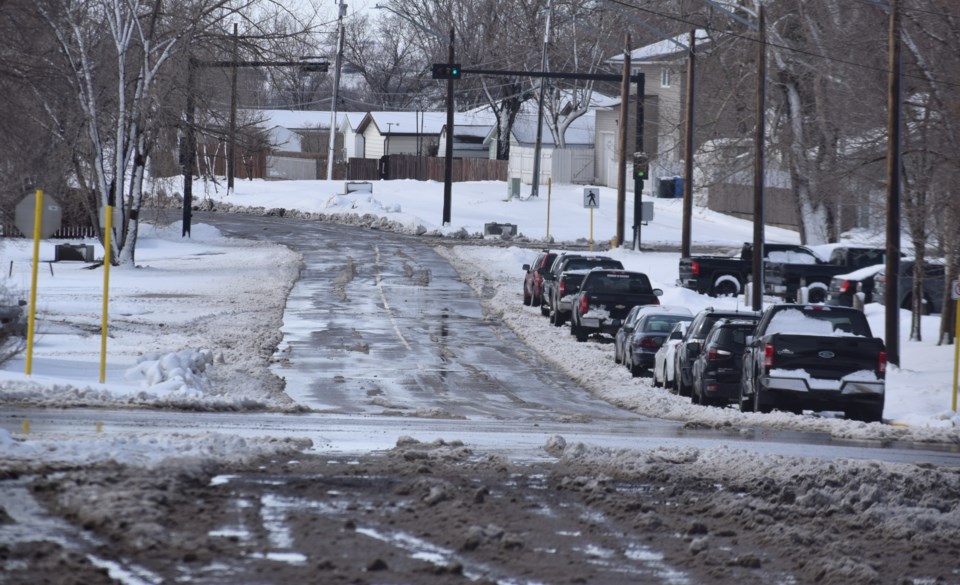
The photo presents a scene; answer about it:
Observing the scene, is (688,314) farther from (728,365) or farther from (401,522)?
(401,522)

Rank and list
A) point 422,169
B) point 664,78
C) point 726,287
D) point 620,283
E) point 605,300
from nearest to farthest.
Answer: point 605,300, point 620,283, point 726,287, point 664,78, point 422,169

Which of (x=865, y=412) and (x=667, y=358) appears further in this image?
(x=667, y=358)

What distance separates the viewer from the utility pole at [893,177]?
2409 centimetres

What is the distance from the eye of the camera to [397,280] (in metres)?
43.6

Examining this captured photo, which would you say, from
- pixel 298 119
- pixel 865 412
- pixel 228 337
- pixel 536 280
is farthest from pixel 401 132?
pixel 865 412

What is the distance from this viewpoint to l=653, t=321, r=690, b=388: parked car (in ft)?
78.5

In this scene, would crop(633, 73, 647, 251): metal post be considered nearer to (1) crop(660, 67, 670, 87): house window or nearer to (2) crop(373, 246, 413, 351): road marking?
(2) crop(373, 246, 413, 351): road marking

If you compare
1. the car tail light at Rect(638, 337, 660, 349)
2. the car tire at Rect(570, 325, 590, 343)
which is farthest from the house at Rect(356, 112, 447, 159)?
the car tail light at Rect(638, 337, 660, 349)

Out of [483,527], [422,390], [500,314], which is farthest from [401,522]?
[500,314]

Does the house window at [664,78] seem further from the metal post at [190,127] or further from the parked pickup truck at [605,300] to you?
the parked pickup truck at [605,300]

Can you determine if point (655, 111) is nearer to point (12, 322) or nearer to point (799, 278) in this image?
point (799, 278)

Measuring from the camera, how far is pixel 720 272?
41.7 meters

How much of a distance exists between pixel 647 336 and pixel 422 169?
70.3 m

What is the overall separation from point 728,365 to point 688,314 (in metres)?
6.25
